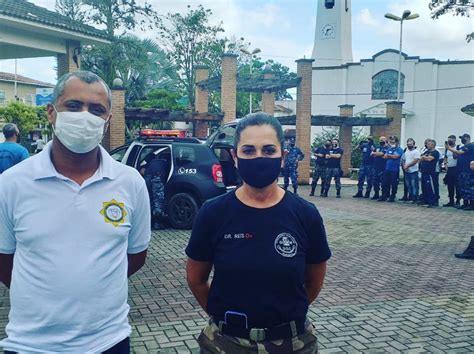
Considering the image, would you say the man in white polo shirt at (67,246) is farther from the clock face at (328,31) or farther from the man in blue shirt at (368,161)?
the clock face at (328,31)

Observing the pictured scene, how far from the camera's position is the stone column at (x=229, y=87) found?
21422 mm

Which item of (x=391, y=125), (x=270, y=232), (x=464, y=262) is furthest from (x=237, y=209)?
(x=391, y=125)

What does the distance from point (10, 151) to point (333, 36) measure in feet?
151

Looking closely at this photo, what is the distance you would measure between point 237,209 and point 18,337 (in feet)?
3.45

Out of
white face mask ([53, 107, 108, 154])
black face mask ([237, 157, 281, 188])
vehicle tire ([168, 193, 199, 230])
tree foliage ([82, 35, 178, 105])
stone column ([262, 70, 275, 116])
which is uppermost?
tree foliage ([82, 35, 178, 105])

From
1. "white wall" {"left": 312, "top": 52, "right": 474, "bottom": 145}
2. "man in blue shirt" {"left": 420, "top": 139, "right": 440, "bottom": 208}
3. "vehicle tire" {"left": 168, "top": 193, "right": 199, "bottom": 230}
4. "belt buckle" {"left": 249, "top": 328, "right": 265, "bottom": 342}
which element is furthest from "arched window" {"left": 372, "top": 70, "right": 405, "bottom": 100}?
"belt buckle" {"left": 249, "top": 328, "right": 265, "bottom": 342}

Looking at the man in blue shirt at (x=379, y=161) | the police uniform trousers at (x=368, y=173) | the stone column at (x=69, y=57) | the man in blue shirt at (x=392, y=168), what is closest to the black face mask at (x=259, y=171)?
the man in blue shirt at (x=392, y=168)

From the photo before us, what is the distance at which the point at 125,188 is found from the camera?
226 cm

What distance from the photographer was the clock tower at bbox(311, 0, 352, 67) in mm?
49094

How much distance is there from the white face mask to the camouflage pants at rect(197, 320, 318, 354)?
1.02 m

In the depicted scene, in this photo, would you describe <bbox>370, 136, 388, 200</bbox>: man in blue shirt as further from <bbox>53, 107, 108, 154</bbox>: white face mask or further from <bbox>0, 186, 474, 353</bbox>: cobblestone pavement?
<bbox>53, 107, 108, 154</bbox>: white face mask

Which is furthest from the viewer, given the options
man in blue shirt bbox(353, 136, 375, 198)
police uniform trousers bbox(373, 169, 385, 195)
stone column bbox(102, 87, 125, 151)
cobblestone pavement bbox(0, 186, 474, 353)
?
stone column bbox(102, 87, 125, 151)

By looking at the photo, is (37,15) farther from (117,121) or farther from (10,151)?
(10,151)

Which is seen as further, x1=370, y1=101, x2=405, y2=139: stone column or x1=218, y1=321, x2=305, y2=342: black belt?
x1=370, y1=101, x2=405, y2=139: stone column
